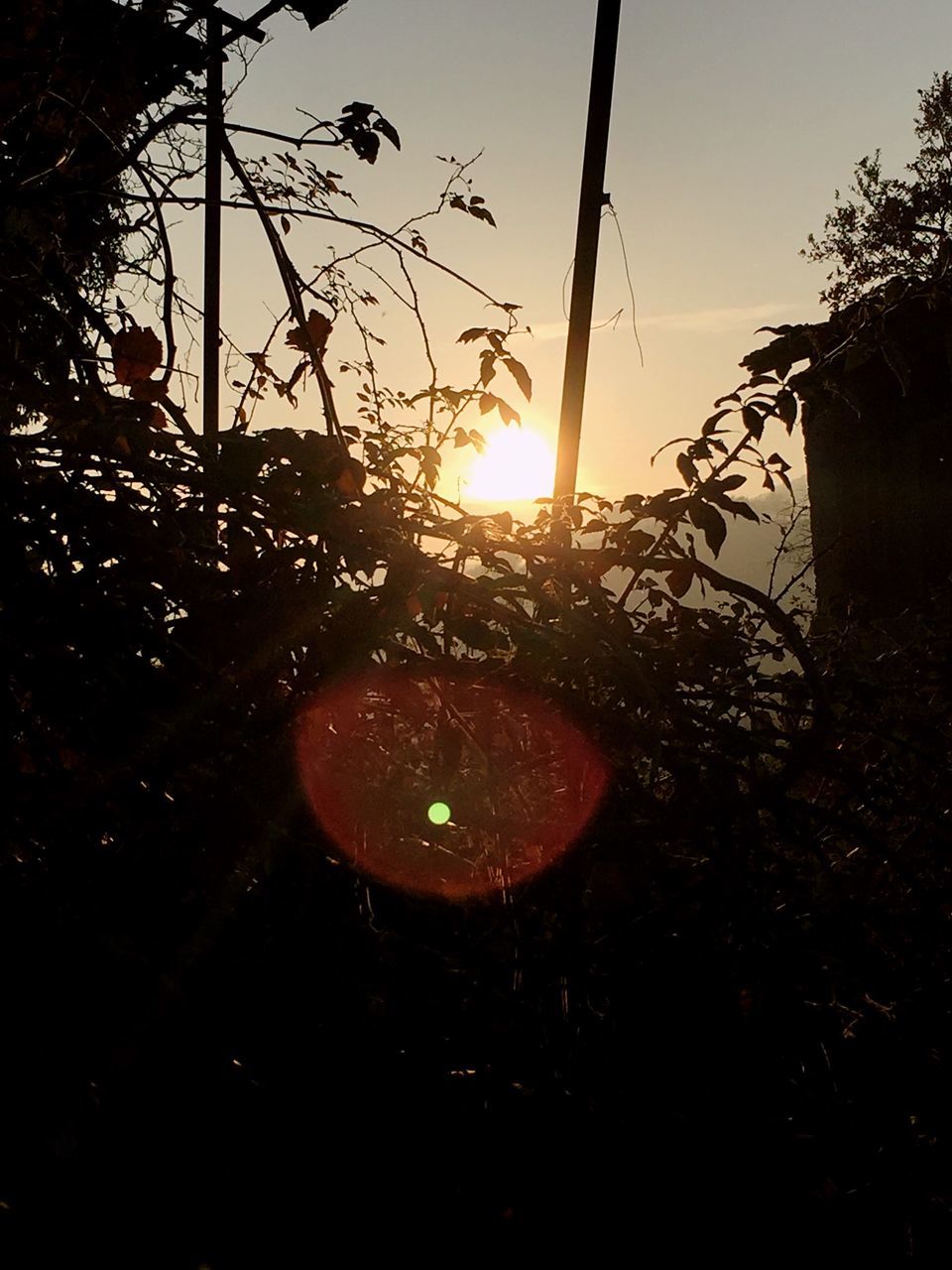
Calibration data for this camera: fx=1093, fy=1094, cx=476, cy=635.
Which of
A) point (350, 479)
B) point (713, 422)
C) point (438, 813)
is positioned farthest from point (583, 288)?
point (438, 813)

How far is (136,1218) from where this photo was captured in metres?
2.12

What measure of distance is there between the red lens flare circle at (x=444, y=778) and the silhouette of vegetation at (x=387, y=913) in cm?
3

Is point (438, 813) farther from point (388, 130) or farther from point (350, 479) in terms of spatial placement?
point (388, 130)

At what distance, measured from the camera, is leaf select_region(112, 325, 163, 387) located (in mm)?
2506

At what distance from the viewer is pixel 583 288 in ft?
20.7

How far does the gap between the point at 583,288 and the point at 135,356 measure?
13.9 feet

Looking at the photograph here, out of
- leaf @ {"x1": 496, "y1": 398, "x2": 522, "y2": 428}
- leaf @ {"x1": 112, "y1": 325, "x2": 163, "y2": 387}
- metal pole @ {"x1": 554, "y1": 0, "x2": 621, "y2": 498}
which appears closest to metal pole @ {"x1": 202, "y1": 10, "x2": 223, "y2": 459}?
leaf @ {"x1": 112, "y1": 325, "x2": 163, "y2": 387}

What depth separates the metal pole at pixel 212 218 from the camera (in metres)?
3.83

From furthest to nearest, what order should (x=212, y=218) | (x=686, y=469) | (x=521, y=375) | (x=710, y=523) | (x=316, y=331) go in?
1. (x=212, y=218)
2. (x=316, y=331)
3. (x=521, y=375)
4. (x=686, y=469)
5. (x=710, y=523)

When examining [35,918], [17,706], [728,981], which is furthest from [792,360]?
[35,918]

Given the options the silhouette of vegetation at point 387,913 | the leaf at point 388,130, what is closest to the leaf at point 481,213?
the leaf at point 388,130

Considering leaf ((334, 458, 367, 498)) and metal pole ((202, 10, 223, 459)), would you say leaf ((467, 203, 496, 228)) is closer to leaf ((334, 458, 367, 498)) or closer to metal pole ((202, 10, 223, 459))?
metal pole ((202, 10, 223, 459))

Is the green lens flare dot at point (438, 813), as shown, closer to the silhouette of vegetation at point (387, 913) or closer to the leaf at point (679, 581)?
the silhouette of vegetation at point (387, 913)

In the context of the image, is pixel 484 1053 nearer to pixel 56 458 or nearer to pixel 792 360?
pixel 56 458
